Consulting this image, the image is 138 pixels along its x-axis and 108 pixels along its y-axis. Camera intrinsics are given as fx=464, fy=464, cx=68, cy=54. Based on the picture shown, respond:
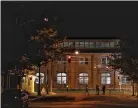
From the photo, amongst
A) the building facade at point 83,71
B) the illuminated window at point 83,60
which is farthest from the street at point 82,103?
the illuminated window at point 83,60

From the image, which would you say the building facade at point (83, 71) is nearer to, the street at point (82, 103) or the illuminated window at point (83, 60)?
the illuminated window at point (83, 60)

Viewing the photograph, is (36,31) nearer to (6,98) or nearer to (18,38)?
(18,38)

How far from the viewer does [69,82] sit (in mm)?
109625

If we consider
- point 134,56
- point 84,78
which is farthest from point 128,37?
point 84,78

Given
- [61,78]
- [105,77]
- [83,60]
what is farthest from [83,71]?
[61,78]

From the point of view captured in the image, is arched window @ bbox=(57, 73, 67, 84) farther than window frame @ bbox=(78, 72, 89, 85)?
No

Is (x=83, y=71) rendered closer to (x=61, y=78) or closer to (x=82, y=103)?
(x=61, y=78)

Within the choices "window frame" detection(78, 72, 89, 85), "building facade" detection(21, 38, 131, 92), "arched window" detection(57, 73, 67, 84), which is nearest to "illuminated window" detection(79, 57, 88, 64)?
"building facade" detection(21, 38, 131, 92)

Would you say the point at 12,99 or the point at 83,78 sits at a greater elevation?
the point at 83,78

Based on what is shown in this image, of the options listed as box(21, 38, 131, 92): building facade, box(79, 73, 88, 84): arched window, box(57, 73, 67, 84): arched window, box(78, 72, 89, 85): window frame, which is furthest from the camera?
box(79, 73, 88, 84): arched window

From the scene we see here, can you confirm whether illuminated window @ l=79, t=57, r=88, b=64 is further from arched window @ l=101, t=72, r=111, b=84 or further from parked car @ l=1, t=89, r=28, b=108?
parked car @ l=1, t=89, r=28, b=108

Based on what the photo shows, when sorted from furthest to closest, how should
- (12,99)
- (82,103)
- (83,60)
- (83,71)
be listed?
(83,60) < (83,71) < (82,103) < (12,99)

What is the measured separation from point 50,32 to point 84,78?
4783 cm

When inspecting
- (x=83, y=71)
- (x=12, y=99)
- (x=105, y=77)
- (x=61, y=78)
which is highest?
(x=83, y=71)
